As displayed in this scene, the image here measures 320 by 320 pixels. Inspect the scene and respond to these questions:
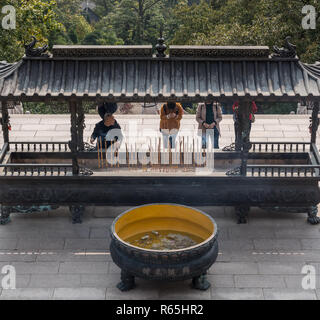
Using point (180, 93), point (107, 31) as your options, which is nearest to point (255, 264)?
point (180, 93)

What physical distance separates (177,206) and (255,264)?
1.70 m

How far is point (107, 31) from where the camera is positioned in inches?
1407

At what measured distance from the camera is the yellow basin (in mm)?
9680

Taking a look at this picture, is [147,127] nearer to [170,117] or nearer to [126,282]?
[170,117]

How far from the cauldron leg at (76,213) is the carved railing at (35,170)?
0.71 m

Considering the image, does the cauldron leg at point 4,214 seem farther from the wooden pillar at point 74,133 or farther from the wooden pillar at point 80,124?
the wooden pillar at point 80,124

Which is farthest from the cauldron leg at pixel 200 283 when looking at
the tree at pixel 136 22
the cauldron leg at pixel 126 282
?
the tree at pixel 136 22

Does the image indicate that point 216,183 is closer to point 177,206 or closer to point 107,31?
point 177,206

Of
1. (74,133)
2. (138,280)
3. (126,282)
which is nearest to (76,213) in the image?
(74,133)

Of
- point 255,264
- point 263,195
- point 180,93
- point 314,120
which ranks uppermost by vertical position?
point 180,93

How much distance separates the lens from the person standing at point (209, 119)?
12.8m

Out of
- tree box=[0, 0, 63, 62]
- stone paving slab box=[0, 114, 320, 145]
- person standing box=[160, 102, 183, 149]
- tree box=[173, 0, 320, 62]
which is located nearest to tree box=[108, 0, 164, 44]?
tree box=[173, 0, 320, 62]
